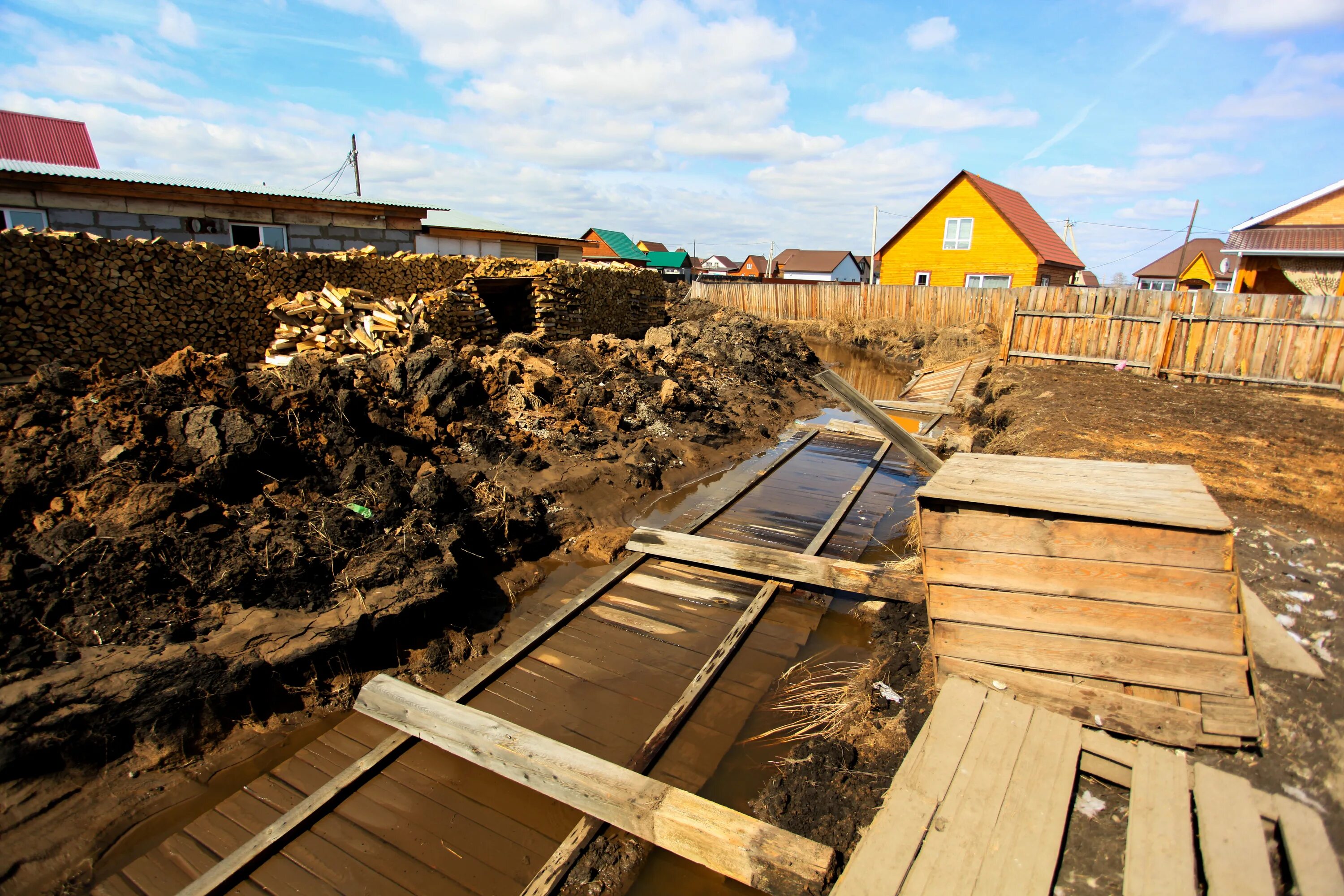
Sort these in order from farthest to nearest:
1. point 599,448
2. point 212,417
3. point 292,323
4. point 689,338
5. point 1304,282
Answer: point 689,338 → point 1304,282 → point 292,323 → point 599,448 → point 212,417

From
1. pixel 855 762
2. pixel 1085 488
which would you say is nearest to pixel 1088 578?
pixel 1085 488

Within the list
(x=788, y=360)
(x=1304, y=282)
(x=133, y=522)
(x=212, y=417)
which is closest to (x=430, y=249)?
(x=788, y=360)

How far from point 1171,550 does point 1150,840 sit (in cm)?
142

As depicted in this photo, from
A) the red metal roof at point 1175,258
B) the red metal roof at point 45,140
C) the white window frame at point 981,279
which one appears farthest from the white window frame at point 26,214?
the red metal roof at point 1175,258

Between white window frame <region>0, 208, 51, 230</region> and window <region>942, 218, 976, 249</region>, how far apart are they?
→ 3003 cm

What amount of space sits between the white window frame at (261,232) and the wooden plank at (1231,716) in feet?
54.0

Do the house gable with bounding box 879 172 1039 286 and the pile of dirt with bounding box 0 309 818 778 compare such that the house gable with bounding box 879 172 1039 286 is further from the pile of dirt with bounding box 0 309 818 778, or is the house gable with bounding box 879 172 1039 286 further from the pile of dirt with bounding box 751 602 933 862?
the pile of dirt with bounding box 751 602 933 862

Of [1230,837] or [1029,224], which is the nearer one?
[1230,837]

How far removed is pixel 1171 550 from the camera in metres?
3.31

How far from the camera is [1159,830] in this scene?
2734 mm

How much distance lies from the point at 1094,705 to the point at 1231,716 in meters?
0.58

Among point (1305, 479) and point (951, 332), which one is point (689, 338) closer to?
point (951, 332)

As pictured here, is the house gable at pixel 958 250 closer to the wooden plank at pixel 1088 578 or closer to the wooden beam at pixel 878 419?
the wooden beam at pixel 878 419

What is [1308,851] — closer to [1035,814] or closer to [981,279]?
[1035,814]
